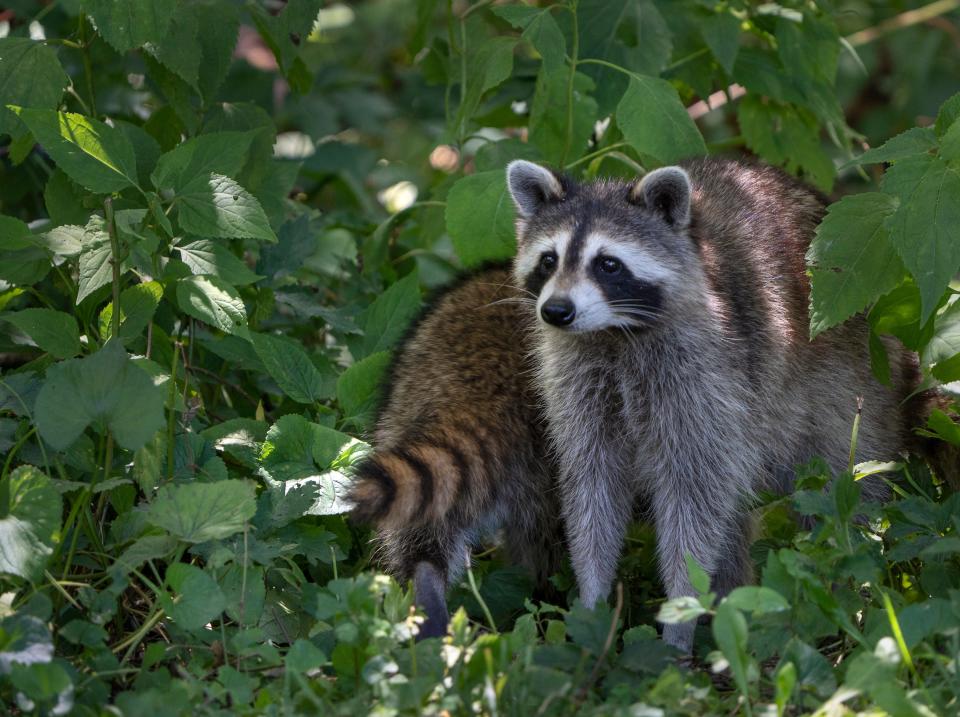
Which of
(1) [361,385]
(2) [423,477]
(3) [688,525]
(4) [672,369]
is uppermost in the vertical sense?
(1) [361,385]

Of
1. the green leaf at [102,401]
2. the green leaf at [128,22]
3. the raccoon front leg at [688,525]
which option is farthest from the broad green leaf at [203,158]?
the raccoon front leg at [688,525]

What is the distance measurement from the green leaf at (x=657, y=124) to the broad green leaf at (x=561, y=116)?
1.10ft

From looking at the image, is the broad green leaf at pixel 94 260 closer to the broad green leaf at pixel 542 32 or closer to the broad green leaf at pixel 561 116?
the broad green leaf at pixel 542 32

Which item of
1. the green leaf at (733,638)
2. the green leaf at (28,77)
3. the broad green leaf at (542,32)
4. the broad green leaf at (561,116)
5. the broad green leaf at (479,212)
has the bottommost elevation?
the green leaf at (733,638)

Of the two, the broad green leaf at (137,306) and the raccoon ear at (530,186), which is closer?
the broad green leaf at (137,306)

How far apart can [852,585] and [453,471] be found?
1096mm

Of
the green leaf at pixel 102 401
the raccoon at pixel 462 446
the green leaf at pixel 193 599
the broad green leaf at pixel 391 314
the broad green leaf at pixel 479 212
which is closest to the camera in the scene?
the green leaf at pixel 193 599

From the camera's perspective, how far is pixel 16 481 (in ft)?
9.61

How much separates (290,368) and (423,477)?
0.87m

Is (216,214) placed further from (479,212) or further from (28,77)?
(479,212)

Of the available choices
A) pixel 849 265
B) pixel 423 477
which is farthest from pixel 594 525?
pixel 849 265

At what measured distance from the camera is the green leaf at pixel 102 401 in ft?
9.62

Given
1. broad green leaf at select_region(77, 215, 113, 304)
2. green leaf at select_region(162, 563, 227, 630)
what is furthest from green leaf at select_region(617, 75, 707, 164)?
green leaf at select_region(162, 563, 227, 630)

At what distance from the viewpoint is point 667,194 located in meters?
3.59
